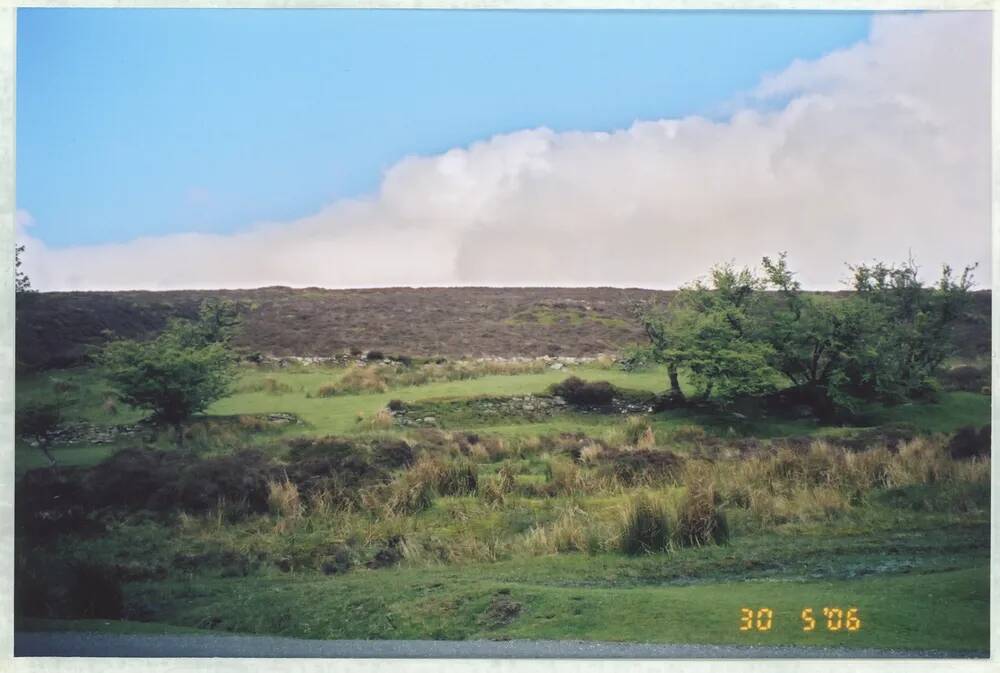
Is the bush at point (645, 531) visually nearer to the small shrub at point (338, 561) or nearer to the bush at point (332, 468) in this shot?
the bush at point (332, 468)

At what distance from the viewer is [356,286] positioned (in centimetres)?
1697

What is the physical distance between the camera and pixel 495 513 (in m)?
15.3

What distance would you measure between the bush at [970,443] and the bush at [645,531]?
480 cm

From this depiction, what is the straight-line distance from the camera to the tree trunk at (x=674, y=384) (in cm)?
1619

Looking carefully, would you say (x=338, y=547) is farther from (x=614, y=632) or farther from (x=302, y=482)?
(x=614, y=632)

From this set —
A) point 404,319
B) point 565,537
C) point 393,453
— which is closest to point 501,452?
point 393,453

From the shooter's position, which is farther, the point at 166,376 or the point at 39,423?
the point at 166,376

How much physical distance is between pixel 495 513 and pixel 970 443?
7408 millimetres

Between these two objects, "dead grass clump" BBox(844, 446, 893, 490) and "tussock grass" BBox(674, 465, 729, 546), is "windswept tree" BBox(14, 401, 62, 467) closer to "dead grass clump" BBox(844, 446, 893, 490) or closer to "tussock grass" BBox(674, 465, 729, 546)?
"tussock grass" BBox(674, 465, 729, 546)

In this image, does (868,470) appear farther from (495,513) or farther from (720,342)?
(495,513)

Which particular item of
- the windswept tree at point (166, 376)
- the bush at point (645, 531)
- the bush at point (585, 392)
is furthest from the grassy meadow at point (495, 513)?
the windswept tree at point (166, 376)

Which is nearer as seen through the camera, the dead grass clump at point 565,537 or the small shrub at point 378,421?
the dead grass clump at point 565,537

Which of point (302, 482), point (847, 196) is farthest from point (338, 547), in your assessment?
point (847, 196)

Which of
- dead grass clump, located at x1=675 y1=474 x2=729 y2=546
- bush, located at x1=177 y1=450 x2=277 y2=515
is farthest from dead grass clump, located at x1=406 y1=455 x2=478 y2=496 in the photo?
dead grass clump, located at x1=675 y1=474 x2=729 y2=546
